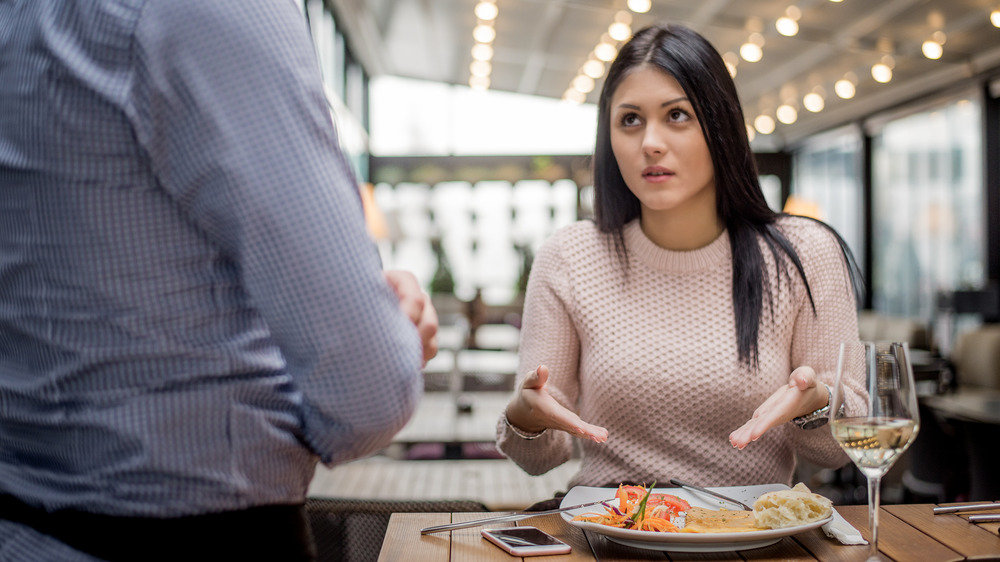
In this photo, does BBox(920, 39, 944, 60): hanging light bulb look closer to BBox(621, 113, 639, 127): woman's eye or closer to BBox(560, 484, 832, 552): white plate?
BBox(621, 113, 639, 127): woman's eye

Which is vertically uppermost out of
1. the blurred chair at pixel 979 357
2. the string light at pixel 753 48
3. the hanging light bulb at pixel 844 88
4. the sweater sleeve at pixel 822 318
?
the string light at pixel 753 48

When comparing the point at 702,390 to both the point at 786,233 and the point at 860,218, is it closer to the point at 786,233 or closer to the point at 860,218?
the point at 786,233

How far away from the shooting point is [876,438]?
0.85m

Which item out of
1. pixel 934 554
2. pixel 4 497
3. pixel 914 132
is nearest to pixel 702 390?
pixel 934 554

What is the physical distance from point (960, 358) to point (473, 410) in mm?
4171

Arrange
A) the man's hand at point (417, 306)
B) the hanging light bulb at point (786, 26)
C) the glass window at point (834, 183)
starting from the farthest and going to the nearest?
the glass window at point (834, 183), the hanging light bulb at point (786, 26), the man's hand at point (417, 306)

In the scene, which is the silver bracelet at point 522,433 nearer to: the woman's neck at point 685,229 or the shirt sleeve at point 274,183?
the woman's neck at point 685,229

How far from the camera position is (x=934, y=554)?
36.9 inches

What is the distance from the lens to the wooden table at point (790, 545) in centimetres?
94

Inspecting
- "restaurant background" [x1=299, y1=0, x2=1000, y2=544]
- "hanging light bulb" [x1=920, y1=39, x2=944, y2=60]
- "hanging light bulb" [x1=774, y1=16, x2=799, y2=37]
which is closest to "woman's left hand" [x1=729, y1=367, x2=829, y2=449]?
"restaurant background" [x1=299, y1=0, x2=1000, y2=544]

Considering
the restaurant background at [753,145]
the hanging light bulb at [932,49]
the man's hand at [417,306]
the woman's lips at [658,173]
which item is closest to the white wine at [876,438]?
the man's hand at [417,306]

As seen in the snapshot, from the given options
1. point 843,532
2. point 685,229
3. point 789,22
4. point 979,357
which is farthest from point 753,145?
point 843,532

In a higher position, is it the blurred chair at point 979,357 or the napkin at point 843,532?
the napkin at point 843,532

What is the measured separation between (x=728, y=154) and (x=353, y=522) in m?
0.98
